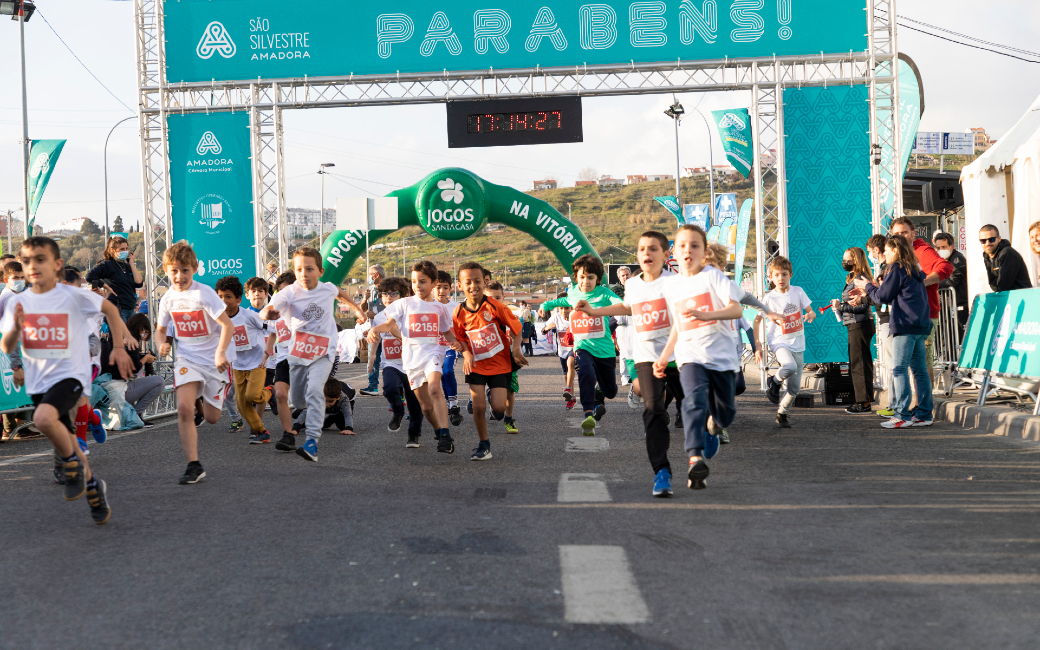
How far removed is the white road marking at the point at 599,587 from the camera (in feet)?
12.8

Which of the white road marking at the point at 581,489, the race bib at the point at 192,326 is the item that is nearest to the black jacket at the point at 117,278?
the race bib at the point at 192,326

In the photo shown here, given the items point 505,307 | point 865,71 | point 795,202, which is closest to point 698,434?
point 505,307

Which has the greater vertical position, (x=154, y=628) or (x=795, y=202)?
(x=795, y=202)

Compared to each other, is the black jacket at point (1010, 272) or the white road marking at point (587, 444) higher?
the black jacket at point (1010, 272)

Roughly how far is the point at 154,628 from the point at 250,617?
14.1 inches

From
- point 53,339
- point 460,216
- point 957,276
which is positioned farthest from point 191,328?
point 460,216

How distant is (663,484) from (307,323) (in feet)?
13.2

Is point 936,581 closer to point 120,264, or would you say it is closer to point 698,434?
point 698,434

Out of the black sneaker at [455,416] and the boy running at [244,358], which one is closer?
the boy running at [244,358]

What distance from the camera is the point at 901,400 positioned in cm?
1044

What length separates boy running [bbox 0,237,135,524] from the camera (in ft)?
20.5

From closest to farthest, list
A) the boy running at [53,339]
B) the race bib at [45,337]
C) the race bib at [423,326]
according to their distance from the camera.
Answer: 1. the boy running at [53,339]
2. the race bib at [45,337]
3. the race bib at [423,326]

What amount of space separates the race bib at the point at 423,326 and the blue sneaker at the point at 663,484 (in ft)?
11.2

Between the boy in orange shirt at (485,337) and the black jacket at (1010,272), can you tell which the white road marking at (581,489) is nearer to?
the boy in orange shirt at (485,337)
